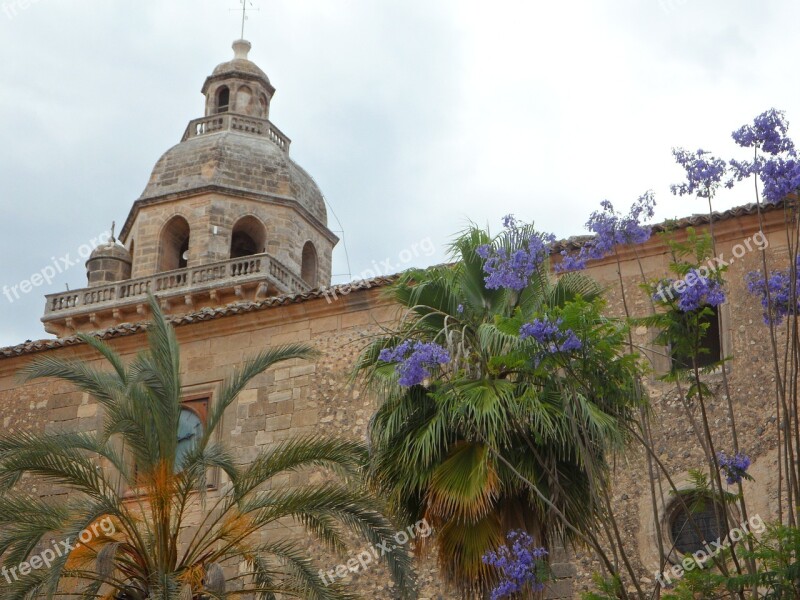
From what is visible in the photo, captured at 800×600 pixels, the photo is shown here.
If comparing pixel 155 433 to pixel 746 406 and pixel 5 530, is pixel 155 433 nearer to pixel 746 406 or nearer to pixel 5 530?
pixel 5 530

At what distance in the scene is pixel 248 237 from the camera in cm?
3042

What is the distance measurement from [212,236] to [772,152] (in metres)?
19.3

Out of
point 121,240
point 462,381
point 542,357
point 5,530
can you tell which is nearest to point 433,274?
point 462,381

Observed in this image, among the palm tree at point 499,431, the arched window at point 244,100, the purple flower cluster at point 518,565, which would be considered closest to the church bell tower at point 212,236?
the arched window at point 244,100

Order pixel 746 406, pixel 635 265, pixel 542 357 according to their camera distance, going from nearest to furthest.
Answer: pixel 542 357 → pixel 746 406 → pixel 635 265

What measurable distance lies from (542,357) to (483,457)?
1.48 metres

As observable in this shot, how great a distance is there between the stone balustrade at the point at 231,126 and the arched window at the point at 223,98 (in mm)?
1110

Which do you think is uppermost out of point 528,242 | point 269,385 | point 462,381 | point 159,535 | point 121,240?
point 121,240

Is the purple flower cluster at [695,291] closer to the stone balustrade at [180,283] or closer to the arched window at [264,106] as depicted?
the stone balustrade at [180,283]

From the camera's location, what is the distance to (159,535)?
14.0 meters

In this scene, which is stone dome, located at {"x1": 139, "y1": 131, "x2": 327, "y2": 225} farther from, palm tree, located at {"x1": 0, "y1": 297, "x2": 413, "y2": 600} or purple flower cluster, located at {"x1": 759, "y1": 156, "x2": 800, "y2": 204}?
purple flower cluster, located at {"x1": 759, "y1": 156, "x2": 800, "y2": 204}

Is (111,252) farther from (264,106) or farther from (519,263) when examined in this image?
(519,263)

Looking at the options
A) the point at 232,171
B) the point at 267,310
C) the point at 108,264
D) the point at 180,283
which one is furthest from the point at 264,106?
the point at 267,310

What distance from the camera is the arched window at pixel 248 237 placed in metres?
29.7
